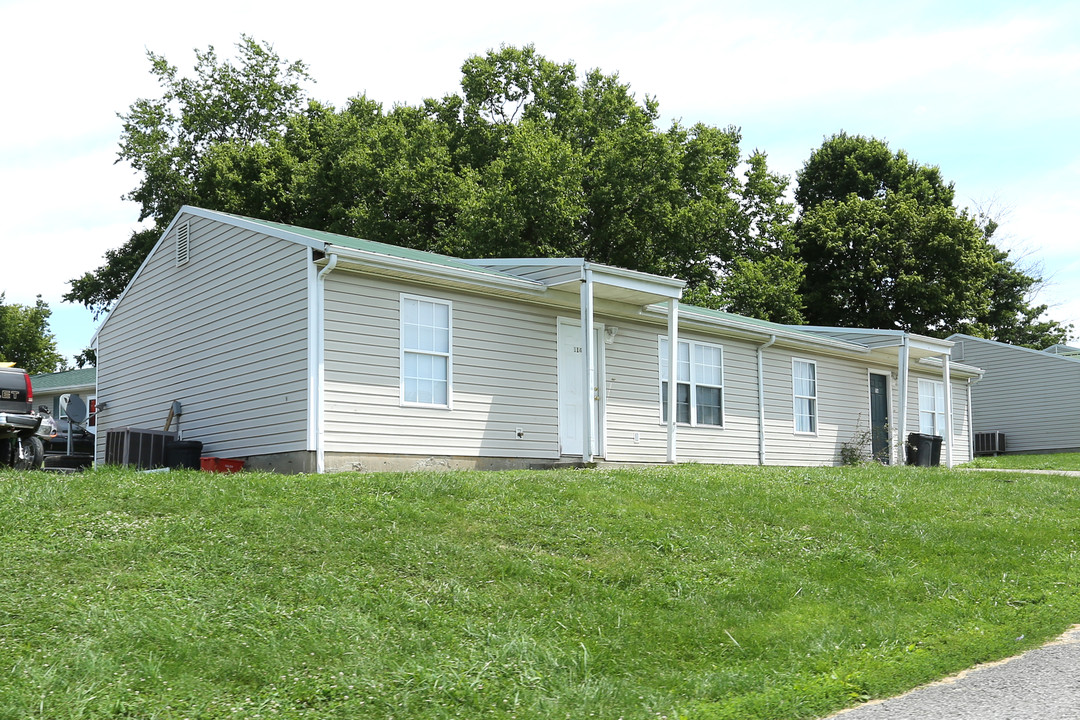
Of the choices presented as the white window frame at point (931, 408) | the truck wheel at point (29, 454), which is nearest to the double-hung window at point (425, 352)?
the truck wheel at point (29, 454)

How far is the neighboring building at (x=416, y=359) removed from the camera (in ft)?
41.7

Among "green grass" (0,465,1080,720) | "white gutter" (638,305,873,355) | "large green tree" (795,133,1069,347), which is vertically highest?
A: "large green tree" (795,133,1069,347)

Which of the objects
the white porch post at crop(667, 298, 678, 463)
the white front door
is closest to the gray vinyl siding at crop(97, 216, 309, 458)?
the white front door

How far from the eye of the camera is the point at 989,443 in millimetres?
31266

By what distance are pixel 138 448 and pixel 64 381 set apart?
1917 centimetres

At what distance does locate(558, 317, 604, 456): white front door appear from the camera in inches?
606

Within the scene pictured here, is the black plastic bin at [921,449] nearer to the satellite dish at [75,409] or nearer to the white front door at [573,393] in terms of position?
the white front door at [573,393]

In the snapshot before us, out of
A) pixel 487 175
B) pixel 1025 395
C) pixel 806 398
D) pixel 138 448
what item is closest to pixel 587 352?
pixel 138 448

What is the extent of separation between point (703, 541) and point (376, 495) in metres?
3.05

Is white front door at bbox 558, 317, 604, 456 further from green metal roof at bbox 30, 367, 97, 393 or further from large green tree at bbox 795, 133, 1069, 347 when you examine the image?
large green tree at bbox 795, 133, 1069, 347

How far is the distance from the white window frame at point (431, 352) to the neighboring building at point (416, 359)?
0.03m

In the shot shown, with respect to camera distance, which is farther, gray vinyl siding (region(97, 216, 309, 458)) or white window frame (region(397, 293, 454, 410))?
white window frame (region(397, 293, 454, 410))

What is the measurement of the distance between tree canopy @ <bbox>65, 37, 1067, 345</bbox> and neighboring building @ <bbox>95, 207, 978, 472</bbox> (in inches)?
456

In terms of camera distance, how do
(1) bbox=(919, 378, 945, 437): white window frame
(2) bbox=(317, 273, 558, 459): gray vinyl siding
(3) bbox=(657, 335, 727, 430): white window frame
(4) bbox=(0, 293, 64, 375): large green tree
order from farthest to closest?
(4) bbox=(0, 293, 64, 375): large green tree < (1) bbox=(919, 378, 945, 437): white window frame < (3) bbox=(657, 335, 727, 430): white window frame < (2) bbox=(317, 273, 558, 459): gray vinyl siding
